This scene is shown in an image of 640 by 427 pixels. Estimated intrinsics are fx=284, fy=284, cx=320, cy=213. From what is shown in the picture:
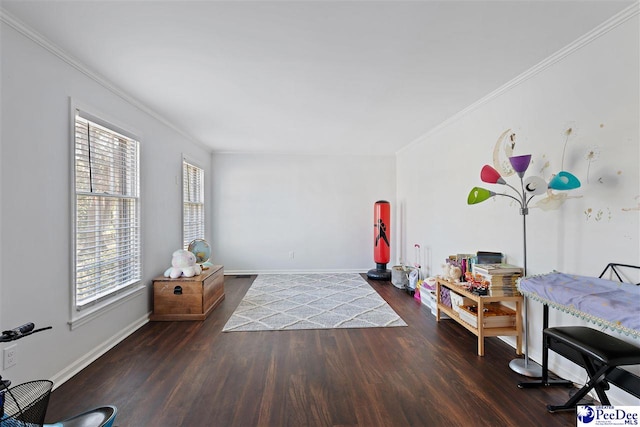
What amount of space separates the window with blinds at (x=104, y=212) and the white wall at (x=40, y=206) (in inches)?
5.8

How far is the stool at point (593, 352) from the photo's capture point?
4.84 ft

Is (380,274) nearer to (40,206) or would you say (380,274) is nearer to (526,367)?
(526,367)

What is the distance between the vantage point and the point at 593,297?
5.18 ft

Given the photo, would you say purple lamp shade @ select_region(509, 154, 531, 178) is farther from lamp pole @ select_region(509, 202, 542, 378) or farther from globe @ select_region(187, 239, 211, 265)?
globe @ select_region(187, 239, 211, 265)

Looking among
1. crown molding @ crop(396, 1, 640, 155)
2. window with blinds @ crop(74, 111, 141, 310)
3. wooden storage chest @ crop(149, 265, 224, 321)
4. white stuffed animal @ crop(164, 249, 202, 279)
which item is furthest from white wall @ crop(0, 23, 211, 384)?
crown molding @ crop(396, 1, 640, 155)

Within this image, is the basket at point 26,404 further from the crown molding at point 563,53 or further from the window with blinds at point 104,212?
the crown molding at point 563,53

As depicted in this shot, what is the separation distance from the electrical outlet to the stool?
11.0ft

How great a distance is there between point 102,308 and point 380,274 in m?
4.11

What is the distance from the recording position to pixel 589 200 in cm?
196

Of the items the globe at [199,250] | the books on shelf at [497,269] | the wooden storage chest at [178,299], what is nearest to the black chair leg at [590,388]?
the books on shelf at [497,269]

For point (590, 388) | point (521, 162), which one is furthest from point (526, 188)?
point (590, 388)

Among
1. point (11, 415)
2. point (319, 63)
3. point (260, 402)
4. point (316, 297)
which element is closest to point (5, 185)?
point (11, 415)

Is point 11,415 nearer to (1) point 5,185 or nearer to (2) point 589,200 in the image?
(1) point 5,185

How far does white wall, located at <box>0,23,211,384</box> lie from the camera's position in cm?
176
